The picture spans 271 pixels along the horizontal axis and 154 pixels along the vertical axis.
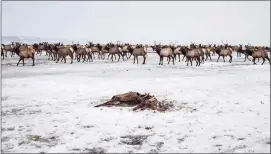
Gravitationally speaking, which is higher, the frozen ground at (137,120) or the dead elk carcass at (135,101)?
the dead elk carcass at (135,101)

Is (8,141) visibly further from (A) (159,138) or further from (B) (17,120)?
(A) (159,138)

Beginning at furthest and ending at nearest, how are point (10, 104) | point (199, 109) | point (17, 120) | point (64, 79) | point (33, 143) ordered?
point (64, 79)
point (10, 104)
point (199, 109)
point (17, 120)
point (33, 143)

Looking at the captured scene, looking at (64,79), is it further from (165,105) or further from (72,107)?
(165,105)

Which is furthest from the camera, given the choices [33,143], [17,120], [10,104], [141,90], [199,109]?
[141,90]

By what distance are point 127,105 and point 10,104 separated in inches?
163

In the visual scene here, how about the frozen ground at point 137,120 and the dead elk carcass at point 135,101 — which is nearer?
the frozen ground at point 137,120

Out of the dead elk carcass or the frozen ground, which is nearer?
the frozen ground

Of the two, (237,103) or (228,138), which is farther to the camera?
(237,103)

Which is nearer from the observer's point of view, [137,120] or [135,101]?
[137,120]

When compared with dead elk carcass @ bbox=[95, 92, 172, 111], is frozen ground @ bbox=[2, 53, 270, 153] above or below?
below

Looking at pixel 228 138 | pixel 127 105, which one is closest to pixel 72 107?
pixel 127 105

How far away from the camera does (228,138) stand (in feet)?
26.0

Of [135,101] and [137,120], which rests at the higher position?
[135,101]

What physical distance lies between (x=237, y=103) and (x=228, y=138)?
3.88 meters
